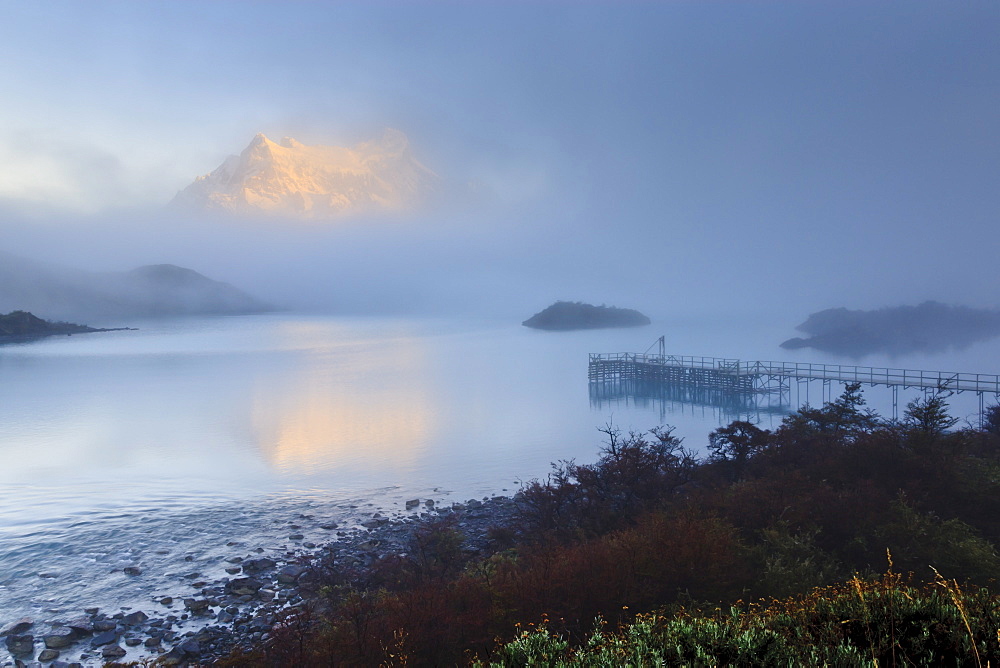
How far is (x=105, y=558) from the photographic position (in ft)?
65.9

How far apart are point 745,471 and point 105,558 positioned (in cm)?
2256

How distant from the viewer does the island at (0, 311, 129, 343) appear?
142250 millimetres

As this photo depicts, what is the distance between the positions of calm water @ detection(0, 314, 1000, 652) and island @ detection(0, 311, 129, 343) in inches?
3015

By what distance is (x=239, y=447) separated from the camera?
122 ft

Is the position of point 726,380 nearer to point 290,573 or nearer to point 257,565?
point 290,573

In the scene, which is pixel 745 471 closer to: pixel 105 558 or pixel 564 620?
pixel 564 620

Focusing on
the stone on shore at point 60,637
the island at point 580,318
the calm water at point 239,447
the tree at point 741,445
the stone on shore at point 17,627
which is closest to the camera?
the stone on shore at point 60,637

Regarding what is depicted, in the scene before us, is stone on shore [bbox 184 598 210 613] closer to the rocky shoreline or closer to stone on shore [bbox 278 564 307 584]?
the rocky shoreline

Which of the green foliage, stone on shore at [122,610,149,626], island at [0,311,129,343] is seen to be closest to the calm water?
stone on shore at [122,610,149,626]

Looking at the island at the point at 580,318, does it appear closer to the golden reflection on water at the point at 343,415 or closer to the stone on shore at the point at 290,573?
the golden reflection on water at the point at 343,415

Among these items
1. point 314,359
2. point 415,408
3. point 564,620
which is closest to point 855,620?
point 564,620

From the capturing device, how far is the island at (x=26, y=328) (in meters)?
142

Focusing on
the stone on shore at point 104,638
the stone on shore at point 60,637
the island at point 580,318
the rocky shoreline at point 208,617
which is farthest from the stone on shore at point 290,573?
the island at point 580,318

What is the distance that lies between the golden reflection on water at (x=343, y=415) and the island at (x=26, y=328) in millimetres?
104142
